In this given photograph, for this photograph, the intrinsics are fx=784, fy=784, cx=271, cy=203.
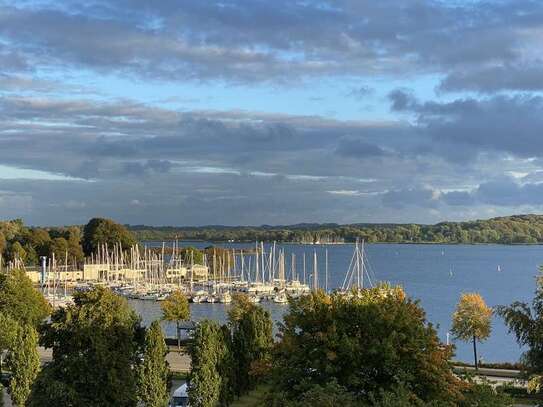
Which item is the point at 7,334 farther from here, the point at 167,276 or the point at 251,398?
the point at 167,276

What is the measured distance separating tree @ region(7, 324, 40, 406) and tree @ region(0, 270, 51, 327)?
1405 centimetres

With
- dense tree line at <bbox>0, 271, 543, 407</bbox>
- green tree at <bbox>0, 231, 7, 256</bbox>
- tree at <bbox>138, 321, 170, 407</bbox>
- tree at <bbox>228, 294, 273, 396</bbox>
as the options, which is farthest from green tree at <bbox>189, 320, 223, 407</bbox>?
green tree at <bbox>0, 231, 7, 256</bbox>

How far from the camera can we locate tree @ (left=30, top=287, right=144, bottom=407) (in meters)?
25.2

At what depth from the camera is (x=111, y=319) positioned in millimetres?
26266

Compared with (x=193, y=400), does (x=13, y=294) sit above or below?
above

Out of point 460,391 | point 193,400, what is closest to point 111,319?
point 193,400

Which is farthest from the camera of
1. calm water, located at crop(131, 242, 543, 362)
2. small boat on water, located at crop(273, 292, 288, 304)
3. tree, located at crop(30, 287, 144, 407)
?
small boat on water, located at crop(273, 292, 288, 304)

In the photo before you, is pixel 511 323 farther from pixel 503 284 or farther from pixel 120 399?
pixel 503 284

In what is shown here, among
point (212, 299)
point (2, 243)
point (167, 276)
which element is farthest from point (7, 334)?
point (2, 243)

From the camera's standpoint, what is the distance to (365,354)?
21703 mm

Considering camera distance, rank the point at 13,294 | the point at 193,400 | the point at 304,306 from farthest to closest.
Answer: the point at 13,294
the point at 193,400
the point at 304,306

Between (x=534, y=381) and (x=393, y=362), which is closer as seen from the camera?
(x=393, y=362)

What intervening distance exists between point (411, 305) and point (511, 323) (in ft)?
16.1

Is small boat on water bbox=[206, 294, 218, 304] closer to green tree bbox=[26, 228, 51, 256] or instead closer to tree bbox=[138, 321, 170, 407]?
green tree bbox=[26, 228, 51, 256]
